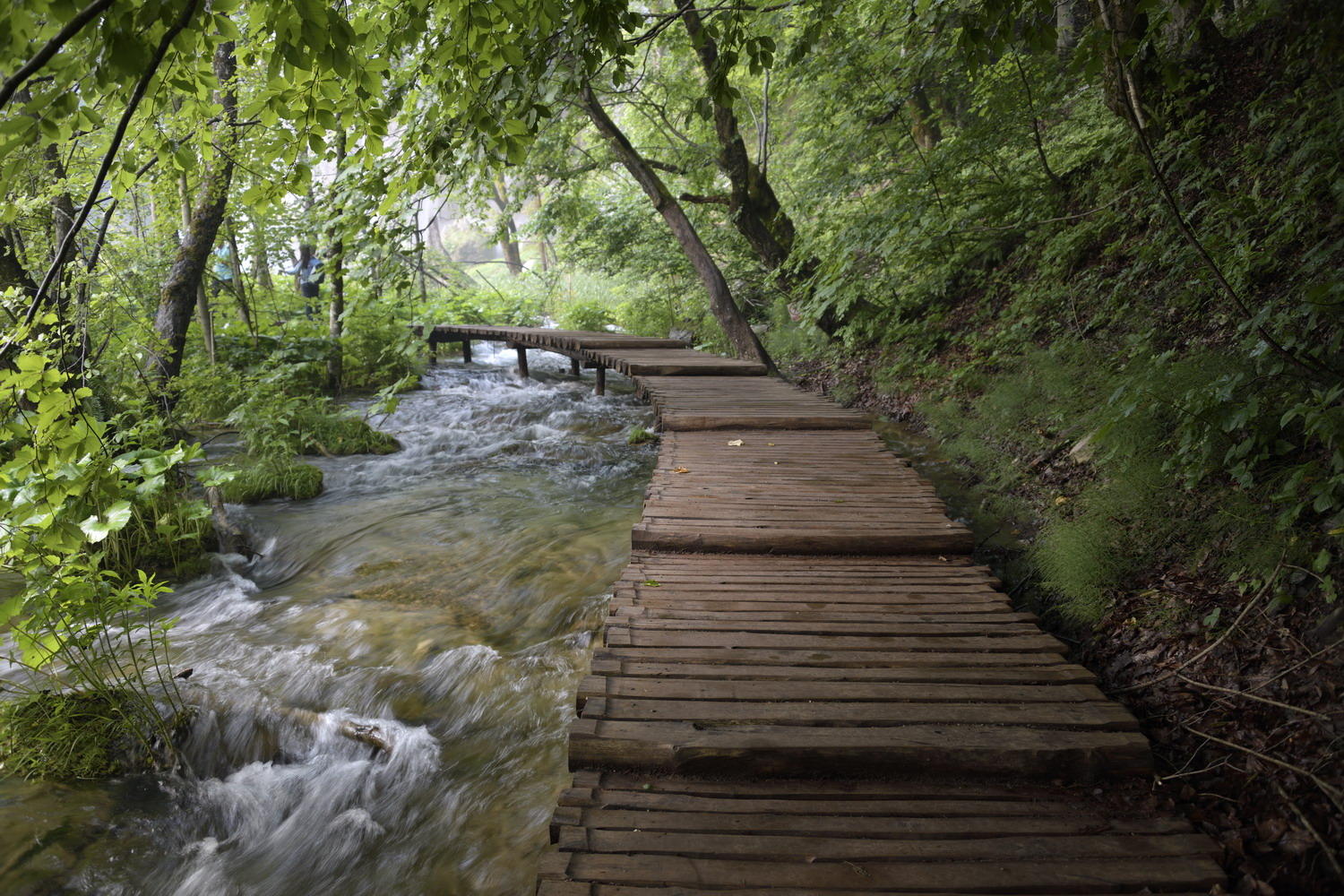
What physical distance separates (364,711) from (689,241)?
23.8ft

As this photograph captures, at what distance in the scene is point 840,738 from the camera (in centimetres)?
219

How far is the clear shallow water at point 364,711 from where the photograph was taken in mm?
2861

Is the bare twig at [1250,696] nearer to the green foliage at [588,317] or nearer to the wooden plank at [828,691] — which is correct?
the wooden plank at [828,691]

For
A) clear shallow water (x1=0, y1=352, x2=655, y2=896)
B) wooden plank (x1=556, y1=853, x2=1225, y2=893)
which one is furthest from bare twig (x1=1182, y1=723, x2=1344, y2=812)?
clear shallow water (x1=0, y1=352, x2=655, y2=896)

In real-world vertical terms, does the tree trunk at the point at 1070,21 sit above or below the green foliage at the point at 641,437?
above

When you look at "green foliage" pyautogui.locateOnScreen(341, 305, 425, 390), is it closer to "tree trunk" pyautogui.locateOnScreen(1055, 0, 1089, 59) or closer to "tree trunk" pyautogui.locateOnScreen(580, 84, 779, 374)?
"tree trunk" pyautogui.locateOnScreen(580, 84, 779, 374)

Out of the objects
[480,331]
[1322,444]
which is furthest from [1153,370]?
[480,331]

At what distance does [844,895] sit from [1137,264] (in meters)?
5.44

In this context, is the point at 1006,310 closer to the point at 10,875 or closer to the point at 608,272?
the point at 608,272

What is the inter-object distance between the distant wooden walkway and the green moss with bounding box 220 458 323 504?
5028 millimetres

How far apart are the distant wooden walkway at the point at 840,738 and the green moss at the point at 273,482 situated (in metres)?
5.03

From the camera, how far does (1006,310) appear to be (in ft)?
23.1

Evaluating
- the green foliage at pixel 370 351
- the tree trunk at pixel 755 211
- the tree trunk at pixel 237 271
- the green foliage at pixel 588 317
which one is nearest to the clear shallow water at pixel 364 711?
the tree trunk at pixel 237 271

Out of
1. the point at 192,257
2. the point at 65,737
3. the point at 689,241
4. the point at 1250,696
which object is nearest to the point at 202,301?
the point at 192,257
